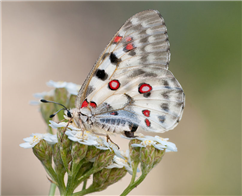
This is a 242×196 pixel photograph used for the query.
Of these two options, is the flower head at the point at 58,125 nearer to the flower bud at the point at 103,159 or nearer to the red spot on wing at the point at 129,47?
the flower bud at the point at 103,159

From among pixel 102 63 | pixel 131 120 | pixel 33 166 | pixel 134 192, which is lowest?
pixel 134 192

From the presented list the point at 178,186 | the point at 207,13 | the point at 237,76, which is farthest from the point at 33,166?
the point at 207,13

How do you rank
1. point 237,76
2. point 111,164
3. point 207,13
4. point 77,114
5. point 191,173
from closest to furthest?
point 111,164
point 77,114
point 191,173
point 237,76
point 207,13

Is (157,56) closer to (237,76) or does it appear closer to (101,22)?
(237,76)

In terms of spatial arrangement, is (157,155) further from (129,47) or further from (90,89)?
(129,47)

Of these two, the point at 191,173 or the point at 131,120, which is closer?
the point at 131,120

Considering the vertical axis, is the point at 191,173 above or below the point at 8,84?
below

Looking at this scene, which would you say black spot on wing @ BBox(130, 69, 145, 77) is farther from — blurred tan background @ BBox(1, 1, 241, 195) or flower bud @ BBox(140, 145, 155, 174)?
blurred tan background @ BBox(1, 1, 241, 195)
